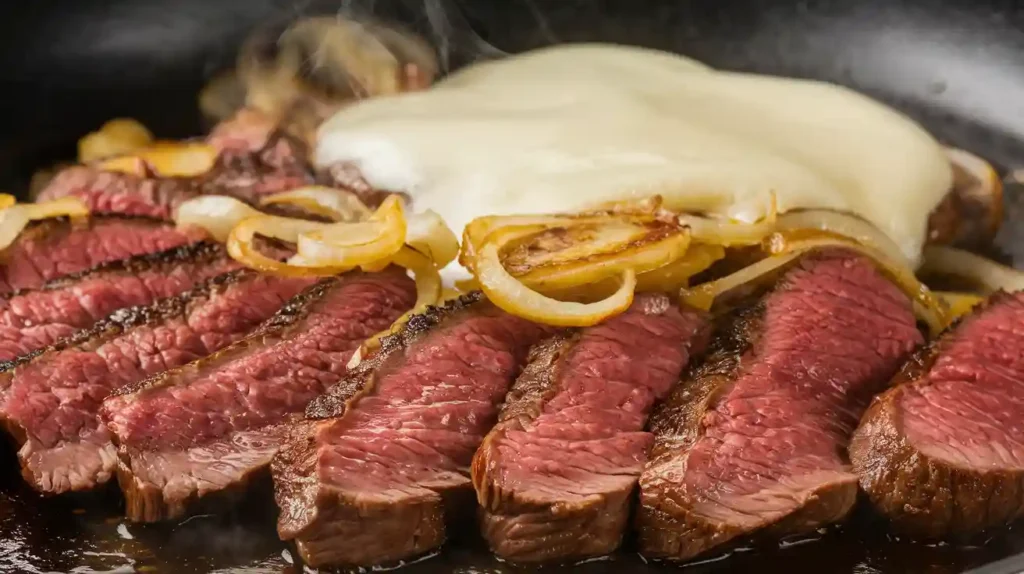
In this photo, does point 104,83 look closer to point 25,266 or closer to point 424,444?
point 25,266

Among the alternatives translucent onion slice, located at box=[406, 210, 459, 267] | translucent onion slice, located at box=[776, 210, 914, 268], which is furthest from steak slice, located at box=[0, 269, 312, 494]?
translucent onion slice, located at box=[776, 210, 914, 268]

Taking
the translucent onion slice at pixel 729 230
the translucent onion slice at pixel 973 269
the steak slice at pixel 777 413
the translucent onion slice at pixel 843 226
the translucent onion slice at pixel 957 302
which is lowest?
the translucent onion slice at pixel 973 269

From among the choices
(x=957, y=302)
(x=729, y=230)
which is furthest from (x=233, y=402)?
(x=957, y=302)

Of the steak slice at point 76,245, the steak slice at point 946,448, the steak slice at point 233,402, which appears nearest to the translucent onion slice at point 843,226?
the steak slice at point 946,448

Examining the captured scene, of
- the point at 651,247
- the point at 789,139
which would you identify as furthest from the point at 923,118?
the point at 651,247

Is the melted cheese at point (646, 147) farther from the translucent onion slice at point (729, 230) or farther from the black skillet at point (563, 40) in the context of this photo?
the black skillet at point (563, 40)
